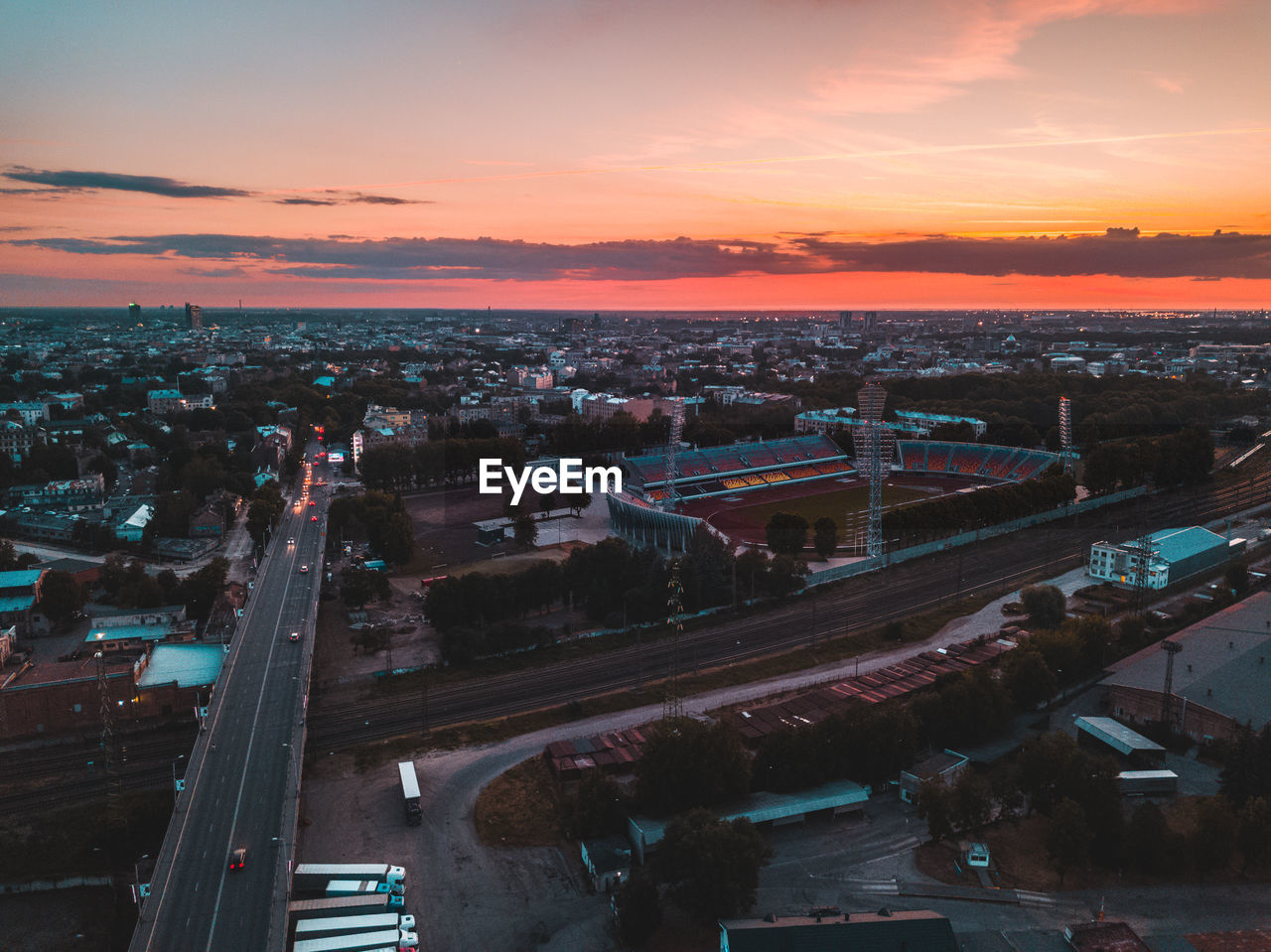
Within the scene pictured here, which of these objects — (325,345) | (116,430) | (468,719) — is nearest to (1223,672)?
(468,719)

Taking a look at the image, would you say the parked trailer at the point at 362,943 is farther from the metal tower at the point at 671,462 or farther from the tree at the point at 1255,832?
the metal tower at the point at 671,462

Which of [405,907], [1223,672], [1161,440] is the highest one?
[1161,440]

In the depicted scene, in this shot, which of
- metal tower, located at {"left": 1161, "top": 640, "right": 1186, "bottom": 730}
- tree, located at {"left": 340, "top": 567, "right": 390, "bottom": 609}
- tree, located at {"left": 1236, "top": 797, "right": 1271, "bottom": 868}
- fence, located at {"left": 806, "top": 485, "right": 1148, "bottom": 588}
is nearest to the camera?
tree, located at {"left": 1236, "top": 797, "right": 1271, "bottom": 868}

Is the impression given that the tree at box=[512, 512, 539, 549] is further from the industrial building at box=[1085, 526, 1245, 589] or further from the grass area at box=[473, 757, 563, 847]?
the industrial building at box=[1085, 526, 1245, 589]

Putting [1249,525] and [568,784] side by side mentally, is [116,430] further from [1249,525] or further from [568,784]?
[1249,525]

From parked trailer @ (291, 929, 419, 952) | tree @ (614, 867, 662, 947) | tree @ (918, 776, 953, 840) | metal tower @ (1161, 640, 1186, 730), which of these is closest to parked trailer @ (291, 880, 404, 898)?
parked trailer @ (291, 929, 419, 952)

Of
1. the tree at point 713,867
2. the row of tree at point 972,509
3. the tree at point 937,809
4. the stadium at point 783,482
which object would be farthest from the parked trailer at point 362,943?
the row of tree at point 972,509
